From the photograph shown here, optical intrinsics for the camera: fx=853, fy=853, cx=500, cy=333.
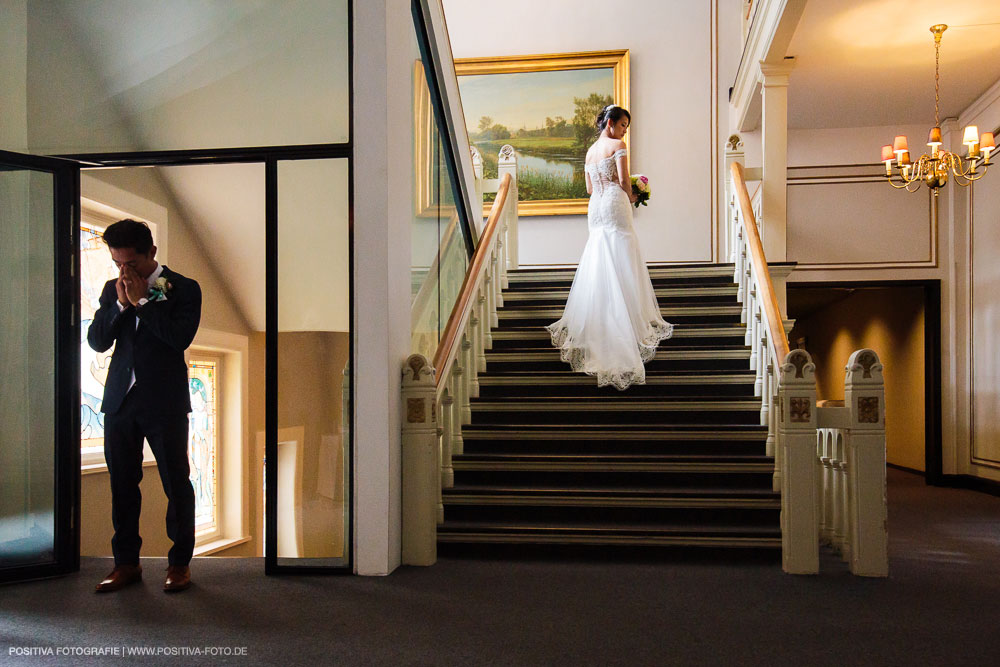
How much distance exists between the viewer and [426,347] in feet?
16.5

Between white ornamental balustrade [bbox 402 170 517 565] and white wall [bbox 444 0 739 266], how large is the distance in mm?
3847

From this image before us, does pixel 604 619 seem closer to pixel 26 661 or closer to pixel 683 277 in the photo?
pixel 26 661

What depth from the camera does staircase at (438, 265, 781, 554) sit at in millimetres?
4438

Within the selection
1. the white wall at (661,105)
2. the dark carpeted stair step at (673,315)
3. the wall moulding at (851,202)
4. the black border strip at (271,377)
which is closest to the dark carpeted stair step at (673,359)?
the dark carpeted stair step at (673,315)

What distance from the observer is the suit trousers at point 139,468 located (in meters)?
3.71

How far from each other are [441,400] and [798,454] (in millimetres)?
1887

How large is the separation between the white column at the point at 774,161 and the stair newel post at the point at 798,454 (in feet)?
10.4

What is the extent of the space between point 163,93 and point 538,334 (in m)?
3.13

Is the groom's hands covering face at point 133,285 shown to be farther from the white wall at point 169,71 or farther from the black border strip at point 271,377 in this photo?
the white wall at point 169,71

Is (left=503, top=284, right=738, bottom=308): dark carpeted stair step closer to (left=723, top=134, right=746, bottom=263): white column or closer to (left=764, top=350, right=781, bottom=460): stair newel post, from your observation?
(left=723, top=134, right=746, bottom=263): white column

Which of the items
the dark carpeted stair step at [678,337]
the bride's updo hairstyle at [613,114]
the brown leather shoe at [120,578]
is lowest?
the brown leather shoe at [120,578]

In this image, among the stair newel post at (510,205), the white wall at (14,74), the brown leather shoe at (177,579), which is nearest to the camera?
the brown leather shoe at (177,579)

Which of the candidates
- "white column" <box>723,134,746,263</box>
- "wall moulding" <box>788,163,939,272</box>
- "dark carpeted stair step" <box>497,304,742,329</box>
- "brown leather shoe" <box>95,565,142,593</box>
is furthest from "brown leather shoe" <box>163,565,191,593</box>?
"wall moulding" <box>788,163,939,272</box>

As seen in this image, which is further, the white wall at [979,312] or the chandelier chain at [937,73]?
the white wall at [979,312]
